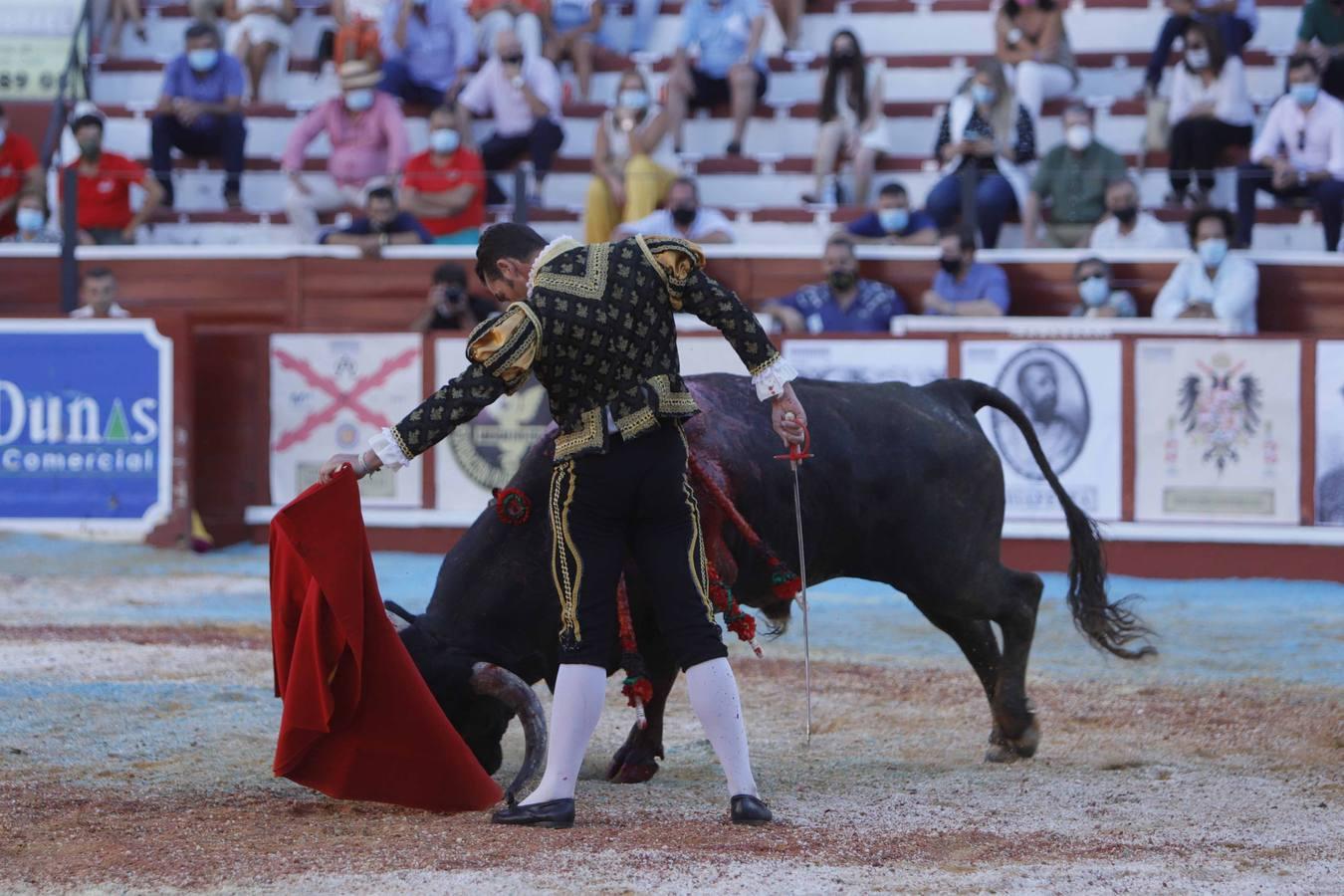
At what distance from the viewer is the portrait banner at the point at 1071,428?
1020 centimetres

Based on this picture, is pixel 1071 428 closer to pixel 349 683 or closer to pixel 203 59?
pixel 349 683

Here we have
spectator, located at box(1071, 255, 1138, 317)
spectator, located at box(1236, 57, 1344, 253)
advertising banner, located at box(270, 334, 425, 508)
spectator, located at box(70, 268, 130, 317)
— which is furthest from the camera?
spectator, located at box(70, 268, 130, 317)

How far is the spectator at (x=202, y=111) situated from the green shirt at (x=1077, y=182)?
5.58 m

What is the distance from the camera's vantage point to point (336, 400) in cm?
1117

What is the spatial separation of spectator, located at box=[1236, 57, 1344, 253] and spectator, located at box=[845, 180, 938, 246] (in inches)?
72.4

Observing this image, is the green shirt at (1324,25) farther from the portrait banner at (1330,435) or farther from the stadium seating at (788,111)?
the portrait banner at (1330,435)

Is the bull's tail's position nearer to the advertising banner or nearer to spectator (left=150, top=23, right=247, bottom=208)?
the advertising banner

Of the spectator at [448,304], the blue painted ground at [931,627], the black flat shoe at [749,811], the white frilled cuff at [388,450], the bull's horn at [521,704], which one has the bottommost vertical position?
the blue painted ground at [931,627]

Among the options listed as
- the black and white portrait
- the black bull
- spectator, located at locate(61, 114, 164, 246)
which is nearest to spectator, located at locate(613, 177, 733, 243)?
the black and white portrait

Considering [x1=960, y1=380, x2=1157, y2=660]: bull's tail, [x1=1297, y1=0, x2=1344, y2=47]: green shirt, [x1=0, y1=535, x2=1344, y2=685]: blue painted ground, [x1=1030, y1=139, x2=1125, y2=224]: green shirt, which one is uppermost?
[x1=1297, y1=0, x2=1344, y2=47]: green shirt

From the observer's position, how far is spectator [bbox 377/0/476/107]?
1356 centimetres

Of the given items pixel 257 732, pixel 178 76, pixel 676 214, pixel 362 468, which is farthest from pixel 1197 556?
pixel 178 76

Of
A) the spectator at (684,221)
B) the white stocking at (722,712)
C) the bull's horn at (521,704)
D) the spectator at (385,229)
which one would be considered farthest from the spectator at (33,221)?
the white stocking at (722,712)

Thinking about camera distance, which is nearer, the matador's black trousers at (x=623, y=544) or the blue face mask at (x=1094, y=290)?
the matador's black trousers at (x=623, y=544)
